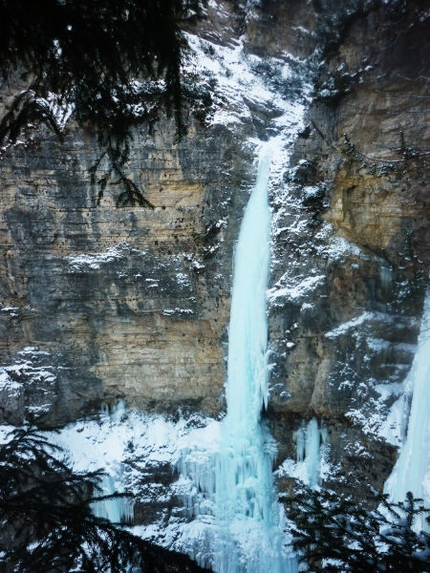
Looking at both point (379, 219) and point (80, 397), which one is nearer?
point (379, 219)

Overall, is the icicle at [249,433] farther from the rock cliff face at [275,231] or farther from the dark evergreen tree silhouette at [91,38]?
the dark evergreen tree silhouette at [91,38]

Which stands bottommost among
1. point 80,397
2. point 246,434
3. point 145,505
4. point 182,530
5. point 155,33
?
point 182,530

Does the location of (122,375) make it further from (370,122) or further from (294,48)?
(294,48)

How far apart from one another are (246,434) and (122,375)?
3.67m

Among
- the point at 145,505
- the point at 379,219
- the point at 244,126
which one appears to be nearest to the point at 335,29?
the point at 244,126

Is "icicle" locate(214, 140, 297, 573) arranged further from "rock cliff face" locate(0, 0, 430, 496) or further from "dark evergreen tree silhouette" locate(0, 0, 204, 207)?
"dark evergreen tree silhouette" locate(0, 0, 204, 207)

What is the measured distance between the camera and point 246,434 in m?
9.45

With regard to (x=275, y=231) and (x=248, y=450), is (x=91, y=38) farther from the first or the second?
(x=248, y=450)

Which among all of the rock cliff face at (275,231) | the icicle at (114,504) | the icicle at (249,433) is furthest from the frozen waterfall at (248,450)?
the icicle at (114,504)

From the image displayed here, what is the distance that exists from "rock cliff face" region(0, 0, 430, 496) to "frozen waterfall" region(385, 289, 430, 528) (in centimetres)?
56

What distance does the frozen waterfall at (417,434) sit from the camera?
20.6 ft

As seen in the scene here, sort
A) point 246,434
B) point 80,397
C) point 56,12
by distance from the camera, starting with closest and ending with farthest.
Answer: point 56,12 → point 246,434 → point 80,397

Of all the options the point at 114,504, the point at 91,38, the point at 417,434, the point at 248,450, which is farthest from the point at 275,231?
the point at 114,504

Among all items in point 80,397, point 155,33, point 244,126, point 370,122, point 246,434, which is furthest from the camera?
point 80,397
